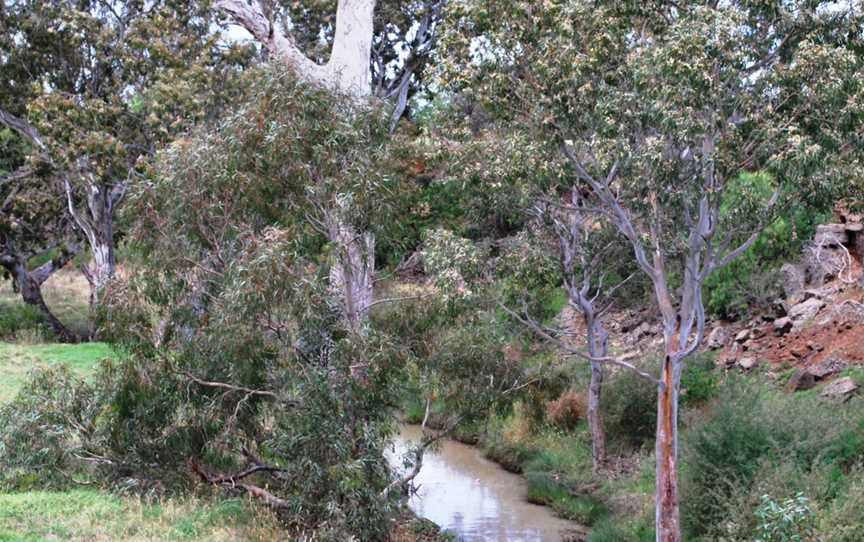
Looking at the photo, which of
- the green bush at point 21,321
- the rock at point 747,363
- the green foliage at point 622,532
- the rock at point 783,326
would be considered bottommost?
the green foliage at point 622,532

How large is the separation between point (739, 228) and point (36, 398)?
1016 cm

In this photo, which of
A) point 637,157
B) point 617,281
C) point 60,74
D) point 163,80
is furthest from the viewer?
point 60,74

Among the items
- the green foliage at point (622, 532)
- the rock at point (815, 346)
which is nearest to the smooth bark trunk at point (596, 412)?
the green foliage at point (622, 532)

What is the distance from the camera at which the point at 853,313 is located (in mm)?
Answer: 19219

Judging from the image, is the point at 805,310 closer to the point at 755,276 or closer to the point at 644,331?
the point at 755,276

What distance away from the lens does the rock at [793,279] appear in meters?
22.4

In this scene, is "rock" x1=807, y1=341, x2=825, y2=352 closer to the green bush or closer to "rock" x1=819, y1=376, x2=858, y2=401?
"rock" x1=819, y1=376, x2=858, y2=401

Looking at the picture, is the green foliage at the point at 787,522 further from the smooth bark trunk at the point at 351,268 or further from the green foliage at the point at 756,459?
the smooth bark trunk at the point at 351,268

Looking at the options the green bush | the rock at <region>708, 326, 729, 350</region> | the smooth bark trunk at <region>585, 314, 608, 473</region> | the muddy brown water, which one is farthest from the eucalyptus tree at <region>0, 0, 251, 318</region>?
the rock at <region>708, 326, 729, 350</region>

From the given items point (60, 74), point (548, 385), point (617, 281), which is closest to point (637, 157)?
point (548, 385)

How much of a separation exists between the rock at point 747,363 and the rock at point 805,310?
46.4 inches

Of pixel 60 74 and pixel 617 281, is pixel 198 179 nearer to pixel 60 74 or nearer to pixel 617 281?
pixel 617 281

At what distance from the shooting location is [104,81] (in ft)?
85.8

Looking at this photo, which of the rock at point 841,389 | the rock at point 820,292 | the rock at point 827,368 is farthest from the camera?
the rock at point 820,292
